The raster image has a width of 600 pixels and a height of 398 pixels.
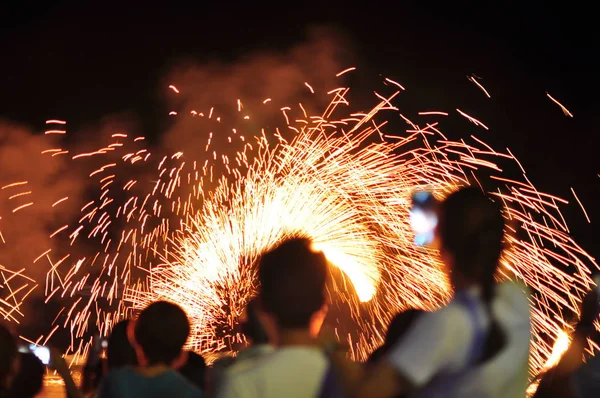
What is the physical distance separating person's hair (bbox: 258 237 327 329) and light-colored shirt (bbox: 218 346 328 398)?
0.09 m

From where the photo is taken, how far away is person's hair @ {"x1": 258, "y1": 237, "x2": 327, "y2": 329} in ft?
9.25

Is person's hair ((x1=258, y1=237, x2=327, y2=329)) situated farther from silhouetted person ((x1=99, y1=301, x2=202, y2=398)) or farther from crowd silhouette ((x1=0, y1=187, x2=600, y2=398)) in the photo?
silhouetted person ((x1=99, y1=301, x2=202, y2=398))

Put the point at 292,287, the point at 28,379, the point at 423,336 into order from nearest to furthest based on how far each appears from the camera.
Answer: the point at 423,336 < the point at 292,287 < the point at 28,379

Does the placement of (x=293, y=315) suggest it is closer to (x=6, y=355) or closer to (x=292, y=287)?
(x=292, y=287)

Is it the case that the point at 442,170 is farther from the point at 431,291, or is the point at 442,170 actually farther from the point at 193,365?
the point at 193,365

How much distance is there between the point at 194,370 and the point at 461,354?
268cm

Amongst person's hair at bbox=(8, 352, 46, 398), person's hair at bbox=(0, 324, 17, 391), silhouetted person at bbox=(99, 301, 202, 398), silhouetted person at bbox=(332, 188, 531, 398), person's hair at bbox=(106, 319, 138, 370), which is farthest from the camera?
person's hair at bbox=(106, 319, 138, 370)

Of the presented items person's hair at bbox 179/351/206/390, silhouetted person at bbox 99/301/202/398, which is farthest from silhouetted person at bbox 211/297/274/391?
person's hair at bbox 179/351/206/390

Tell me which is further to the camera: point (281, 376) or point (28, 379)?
point (28, 379)

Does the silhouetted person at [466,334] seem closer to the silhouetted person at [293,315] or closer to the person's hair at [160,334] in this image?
the silhouetted person at [293,315]

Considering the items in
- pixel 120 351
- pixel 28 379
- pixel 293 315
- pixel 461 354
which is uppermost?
pixel 120 351

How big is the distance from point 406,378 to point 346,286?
9.28 meters

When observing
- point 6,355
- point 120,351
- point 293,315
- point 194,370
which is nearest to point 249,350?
point 293,315

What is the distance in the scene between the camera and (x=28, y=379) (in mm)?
4125
